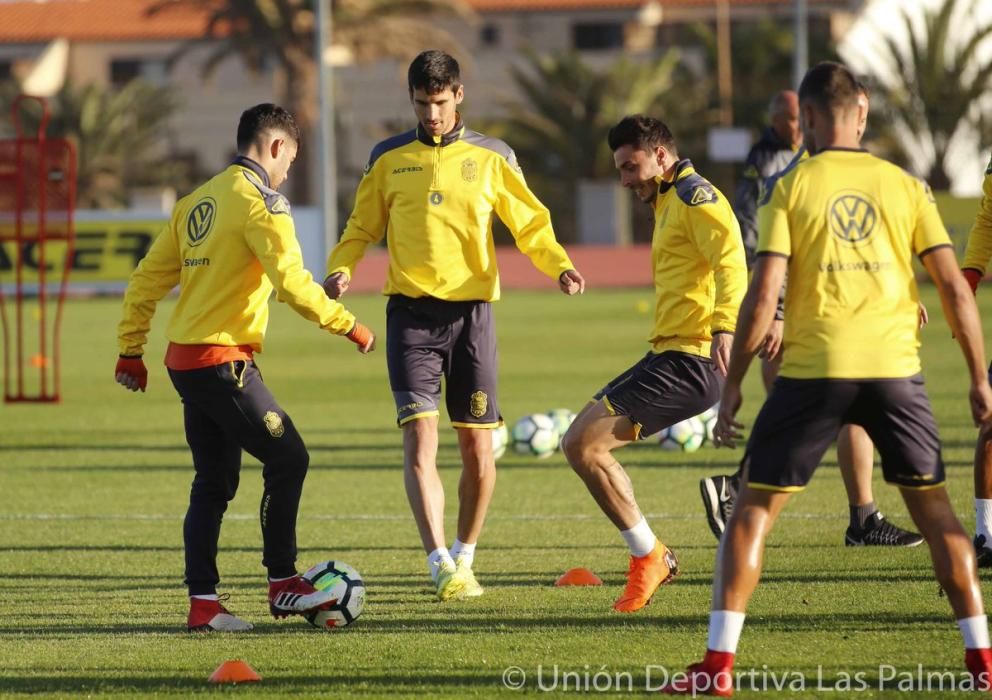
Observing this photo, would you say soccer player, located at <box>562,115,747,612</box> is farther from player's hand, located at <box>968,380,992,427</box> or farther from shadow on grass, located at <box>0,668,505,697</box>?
player's hand, located at <box>968,380,992,427</box>

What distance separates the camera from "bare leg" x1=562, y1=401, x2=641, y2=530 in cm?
727

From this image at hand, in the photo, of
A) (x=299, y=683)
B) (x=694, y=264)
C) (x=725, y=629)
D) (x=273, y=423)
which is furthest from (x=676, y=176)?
(x=299, y=683)

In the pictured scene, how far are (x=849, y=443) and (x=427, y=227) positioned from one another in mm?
2526

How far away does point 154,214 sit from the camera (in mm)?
31109

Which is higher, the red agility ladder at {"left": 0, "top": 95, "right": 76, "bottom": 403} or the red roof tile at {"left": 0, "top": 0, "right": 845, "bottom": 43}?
the red roof tile at {"left": 0, "top": 0, "right": 845, "bottom": 43}

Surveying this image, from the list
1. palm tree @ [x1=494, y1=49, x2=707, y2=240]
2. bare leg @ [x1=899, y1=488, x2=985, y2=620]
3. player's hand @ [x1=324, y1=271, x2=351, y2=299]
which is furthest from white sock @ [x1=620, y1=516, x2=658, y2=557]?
palm tree @ [x1=494, y1=49, x2=707, y2=240]

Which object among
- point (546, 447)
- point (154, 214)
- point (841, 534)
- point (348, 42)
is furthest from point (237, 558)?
point (348, 42)

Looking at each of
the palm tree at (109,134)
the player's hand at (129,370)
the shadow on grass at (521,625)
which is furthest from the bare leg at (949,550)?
the palm tree at (109,134)

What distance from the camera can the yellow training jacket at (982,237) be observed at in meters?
7.98

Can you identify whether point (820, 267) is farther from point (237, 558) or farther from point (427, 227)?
point (237, 558)

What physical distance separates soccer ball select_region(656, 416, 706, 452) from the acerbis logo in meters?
7.05

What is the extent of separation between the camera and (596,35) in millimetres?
62062

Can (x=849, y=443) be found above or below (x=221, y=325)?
below

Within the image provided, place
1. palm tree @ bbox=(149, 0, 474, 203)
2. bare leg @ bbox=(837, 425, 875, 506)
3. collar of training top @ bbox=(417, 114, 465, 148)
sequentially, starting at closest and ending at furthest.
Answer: collar of training top @ bbox=(417, 114, 465, 148) < bare leg @ bbox=(837, 425, 875, 506) < palm tree @ bbox=(149, 0, 474, 203)
